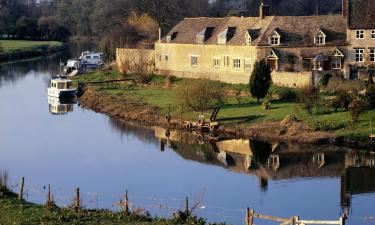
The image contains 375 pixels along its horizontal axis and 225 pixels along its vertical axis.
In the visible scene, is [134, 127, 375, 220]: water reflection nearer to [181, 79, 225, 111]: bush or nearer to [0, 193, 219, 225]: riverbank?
[181, 79, 225, 111]: bush

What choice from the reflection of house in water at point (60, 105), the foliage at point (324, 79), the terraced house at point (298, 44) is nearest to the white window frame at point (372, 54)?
the terraced house at point (298, 44)

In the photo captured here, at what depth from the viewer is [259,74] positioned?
44.2 meters

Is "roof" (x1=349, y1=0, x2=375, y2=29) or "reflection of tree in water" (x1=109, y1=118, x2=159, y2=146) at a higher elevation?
"roof" (x1=349, y1=0, x2=375, y2=29)

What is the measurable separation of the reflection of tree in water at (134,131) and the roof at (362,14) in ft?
53.9

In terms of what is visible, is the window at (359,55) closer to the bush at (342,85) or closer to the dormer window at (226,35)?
the bush at (342,85)

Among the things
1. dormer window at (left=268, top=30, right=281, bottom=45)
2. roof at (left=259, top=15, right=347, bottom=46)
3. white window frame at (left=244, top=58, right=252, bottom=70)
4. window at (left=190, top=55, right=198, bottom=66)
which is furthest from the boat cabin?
dormer window at (left=268, top=30, right=281, bottom=45)

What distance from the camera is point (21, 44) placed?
102 m

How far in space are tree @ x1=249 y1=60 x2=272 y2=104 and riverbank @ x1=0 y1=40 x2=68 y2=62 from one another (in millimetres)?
49028

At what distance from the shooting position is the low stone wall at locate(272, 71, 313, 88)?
4616cm

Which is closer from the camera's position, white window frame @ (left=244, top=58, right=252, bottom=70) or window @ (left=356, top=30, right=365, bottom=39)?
window @ (left=356, top=30, right=365, bottom=39)

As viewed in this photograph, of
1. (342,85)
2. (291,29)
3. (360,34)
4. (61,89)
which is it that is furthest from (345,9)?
(61,89)

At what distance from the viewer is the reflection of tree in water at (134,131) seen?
133 feet

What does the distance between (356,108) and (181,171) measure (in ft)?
33.0

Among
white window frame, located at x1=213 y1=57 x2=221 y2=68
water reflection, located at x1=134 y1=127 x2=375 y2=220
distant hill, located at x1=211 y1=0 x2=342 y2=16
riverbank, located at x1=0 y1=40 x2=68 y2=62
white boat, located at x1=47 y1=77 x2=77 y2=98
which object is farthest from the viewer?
distant hill, located at x1=211 y1=0 x2=342 y2=16
